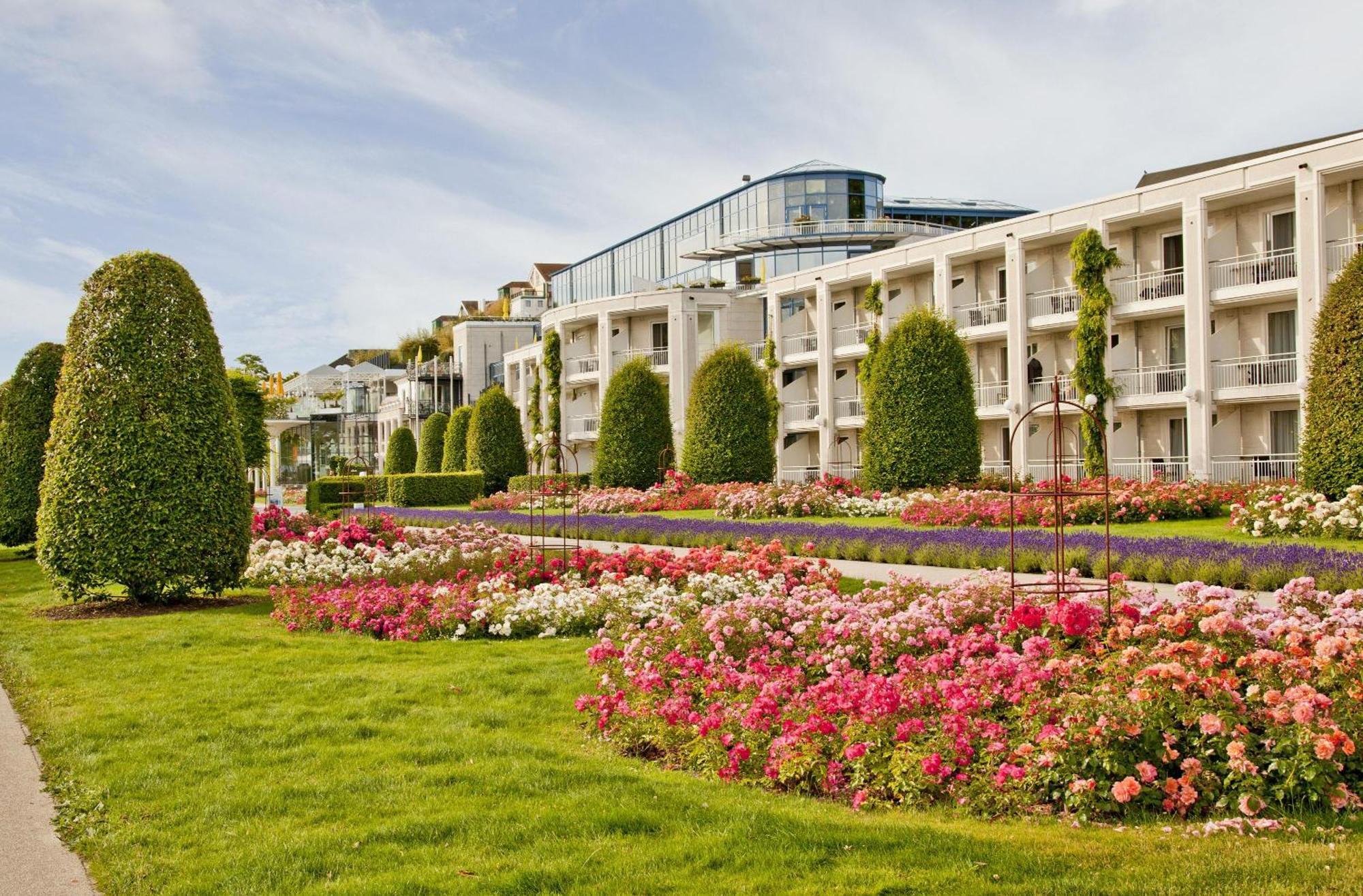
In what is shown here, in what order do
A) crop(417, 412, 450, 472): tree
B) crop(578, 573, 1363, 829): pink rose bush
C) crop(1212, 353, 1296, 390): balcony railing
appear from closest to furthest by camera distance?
crop(578, 573, 1363, 829): pink rose bush → crop(1212, 353, 1296, 390): balcony railing → crop(417, 412, 450, 472): tree

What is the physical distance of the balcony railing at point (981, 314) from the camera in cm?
3375

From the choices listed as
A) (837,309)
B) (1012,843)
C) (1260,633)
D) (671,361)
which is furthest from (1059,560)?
(671,361)

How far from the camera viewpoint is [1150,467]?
2953 cm

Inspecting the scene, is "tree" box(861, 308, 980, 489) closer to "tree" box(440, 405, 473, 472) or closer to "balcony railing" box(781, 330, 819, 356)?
"balcony railing" box(781, 330, 819, 356)

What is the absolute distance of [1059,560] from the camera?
807 cm

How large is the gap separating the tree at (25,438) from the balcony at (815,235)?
113 ft

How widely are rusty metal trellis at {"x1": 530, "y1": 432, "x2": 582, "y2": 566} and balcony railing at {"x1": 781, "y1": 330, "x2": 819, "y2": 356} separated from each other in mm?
10038

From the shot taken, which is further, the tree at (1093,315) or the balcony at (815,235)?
the balcony at (815,235)

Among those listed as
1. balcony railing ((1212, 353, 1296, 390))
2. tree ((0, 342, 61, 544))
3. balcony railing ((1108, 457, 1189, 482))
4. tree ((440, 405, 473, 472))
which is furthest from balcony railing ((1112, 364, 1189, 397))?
tree ((440, 405, 473, 472))

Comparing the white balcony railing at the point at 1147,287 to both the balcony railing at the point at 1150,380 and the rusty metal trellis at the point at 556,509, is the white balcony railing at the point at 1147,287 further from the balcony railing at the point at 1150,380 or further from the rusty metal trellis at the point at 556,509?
the rusty metal trellis at the point at 556,509

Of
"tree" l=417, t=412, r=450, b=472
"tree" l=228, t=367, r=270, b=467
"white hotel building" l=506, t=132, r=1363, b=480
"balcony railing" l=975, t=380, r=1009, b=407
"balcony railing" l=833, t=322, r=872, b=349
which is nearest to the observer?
"white hotel building" l=506, t=132, r=1363, b=480

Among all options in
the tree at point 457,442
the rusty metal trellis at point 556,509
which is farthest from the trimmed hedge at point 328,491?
the tree at point 457,442

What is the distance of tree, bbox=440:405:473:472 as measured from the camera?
47.1 metres

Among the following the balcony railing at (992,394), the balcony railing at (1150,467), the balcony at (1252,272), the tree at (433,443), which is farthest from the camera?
the tree at (433,443)
